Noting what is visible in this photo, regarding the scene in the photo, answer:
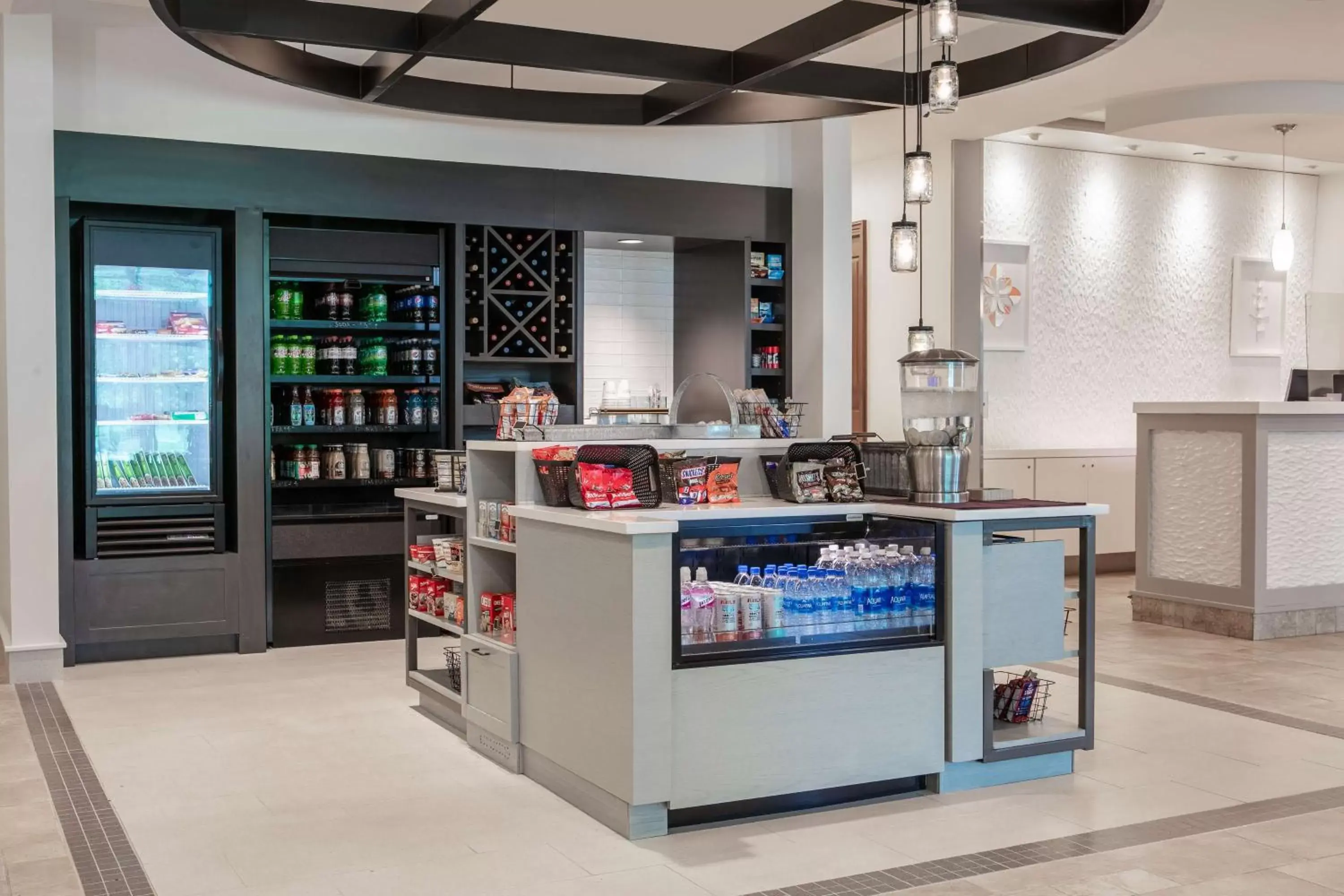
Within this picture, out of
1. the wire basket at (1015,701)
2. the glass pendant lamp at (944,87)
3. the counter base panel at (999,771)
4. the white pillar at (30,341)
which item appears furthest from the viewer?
the white pillar at (30,341)

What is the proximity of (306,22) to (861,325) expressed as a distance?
20.4ft

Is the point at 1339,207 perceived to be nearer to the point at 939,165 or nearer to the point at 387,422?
the point at 939,165

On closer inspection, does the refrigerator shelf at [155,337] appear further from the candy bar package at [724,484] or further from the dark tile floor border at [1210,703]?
the dark tile floor border at [1210,703]

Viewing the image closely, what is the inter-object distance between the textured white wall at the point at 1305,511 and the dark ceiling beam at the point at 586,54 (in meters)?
4.02

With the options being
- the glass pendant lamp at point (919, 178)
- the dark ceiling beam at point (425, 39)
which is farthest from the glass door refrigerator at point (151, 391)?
the glass pendant lamp at point (919, 178)

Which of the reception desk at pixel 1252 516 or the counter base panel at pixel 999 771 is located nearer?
the counter base panel at pixel 999 771

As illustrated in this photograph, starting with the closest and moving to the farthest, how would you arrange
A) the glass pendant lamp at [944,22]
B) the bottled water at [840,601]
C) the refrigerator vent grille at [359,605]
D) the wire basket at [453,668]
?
the glass pendant lamp at [944,22] < the bottled water at [840,601] < the wire basket at [453,668] < the refrigerator vent grille at [359,605]

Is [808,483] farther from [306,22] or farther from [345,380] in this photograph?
[345,380]

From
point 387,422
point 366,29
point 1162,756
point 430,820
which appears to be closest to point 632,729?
point 430,820

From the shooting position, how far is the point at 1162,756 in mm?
5098

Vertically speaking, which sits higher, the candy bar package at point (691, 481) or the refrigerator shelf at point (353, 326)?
the refrigerator shelf at point (353, 326)

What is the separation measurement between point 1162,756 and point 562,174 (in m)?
4.91

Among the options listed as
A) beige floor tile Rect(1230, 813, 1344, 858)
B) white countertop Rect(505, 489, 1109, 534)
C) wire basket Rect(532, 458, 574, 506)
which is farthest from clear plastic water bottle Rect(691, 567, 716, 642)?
beige floor tile Rect(1230, 813, 1344, 858)

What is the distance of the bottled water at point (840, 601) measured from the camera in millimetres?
4441
